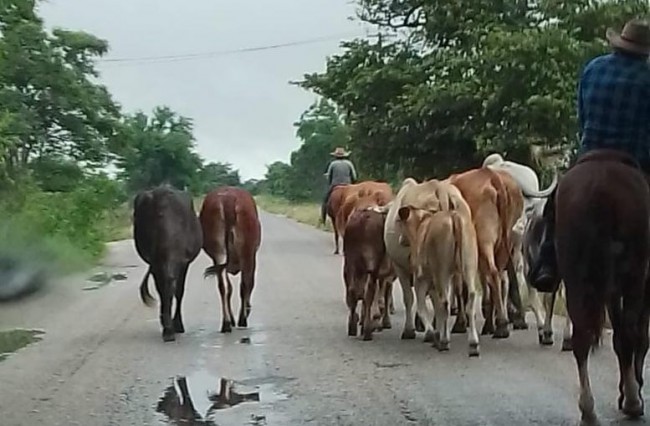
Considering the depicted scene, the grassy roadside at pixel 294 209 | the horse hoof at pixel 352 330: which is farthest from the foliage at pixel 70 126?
the horse hoof at pixel 352 330

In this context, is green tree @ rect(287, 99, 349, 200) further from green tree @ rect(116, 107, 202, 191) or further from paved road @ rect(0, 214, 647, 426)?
paved road @ rect(0, 214, 647, 426)

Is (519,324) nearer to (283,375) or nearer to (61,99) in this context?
(283,375)

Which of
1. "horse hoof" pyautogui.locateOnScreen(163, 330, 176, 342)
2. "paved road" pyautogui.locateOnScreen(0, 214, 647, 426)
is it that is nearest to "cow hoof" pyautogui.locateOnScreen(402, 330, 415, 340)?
"paved road" pyautogui.locateOnScreen(0, 214, 647, 426)

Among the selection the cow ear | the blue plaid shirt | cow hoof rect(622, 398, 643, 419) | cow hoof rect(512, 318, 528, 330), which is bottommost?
cow hoof rect(512, 318, 528, 330)

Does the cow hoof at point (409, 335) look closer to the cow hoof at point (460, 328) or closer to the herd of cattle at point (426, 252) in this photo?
Answer: the herd of cattle at point (426, 252)

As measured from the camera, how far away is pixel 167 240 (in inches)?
545

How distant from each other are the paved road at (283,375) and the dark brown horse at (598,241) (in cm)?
75

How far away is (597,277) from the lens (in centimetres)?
817

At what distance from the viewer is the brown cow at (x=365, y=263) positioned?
43.1 ft

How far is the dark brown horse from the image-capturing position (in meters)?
8.11

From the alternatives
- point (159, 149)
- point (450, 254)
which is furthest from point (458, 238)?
point (159, 149)

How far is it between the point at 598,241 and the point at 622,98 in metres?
1.03

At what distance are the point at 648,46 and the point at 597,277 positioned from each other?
64.9 inches

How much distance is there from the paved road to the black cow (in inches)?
19.8
